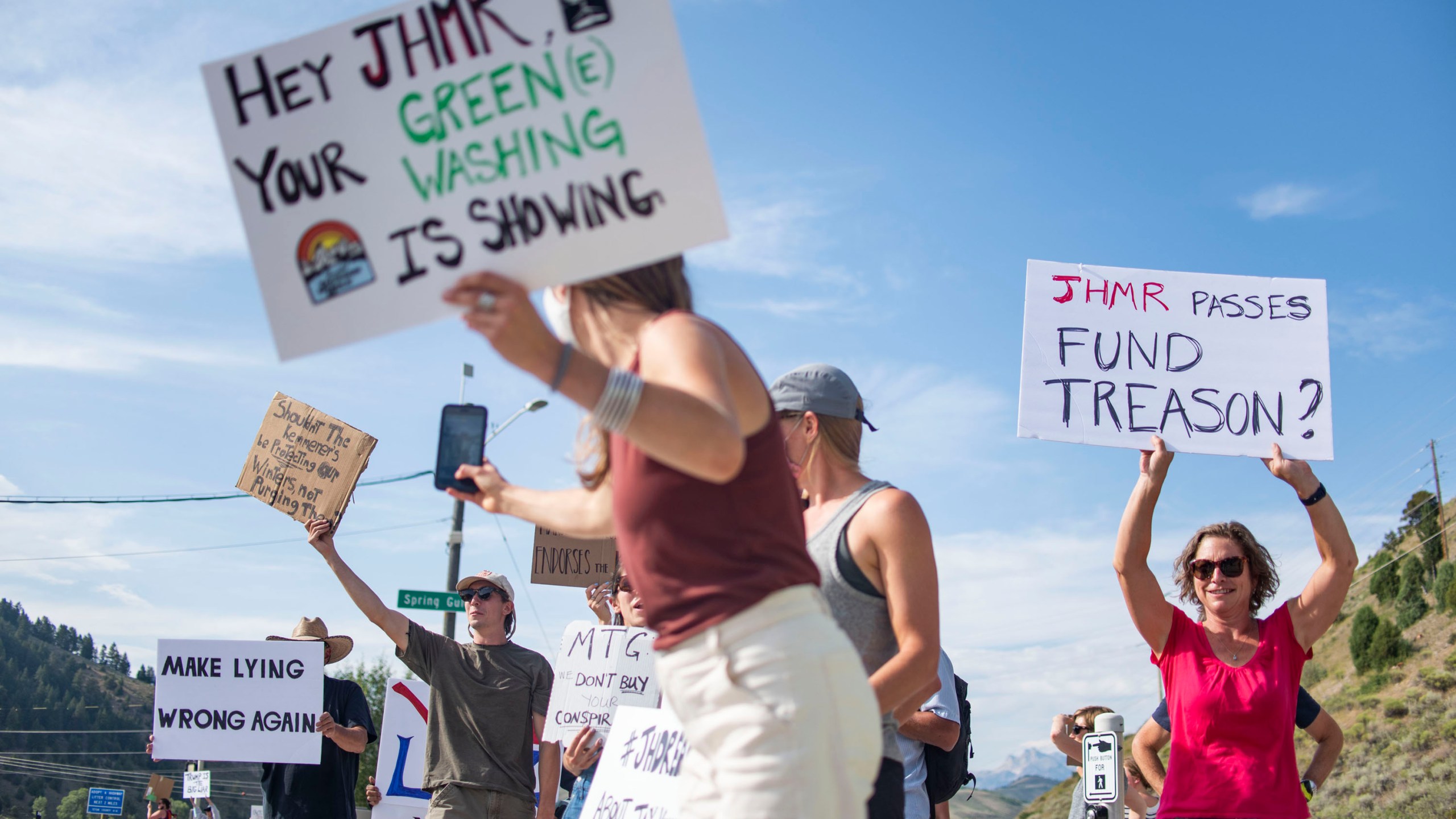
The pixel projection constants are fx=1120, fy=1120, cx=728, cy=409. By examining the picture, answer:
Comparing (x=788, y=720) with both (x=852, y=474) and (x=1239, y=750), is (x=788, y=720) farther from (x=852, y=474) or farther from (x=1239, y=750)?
(x=1239, y=750)

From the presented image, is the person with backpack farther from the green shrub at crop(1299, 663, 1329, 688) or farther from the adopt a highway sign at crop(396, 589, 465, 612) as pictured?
the green shrub at crop(1299, 663, 1329, 688)

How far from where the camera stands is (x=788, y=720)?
5.71 ft

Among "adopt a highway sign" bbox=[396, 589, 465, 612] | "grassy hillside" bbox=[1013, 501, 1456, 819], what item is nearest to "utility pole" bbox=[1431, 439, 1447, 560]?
"grassy hillside" bbox=[1013, 501, 1456, 819]

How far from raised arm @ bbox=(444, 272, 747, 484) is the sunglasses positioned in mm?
3128

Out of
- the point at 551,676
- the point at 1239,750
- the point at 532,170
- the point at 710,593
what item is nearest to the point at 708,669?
the point at 710,593

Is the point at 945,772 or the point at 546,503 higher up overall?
the point at 546,503

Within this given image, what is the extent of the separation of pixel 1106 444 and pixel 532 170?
313 centimetres

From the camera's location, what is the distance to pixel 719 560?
1.81 meters

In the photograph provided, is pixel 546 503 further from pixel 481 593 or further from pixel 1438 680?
pixel 1438 680

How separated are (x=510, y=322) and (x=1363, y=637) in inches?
2609

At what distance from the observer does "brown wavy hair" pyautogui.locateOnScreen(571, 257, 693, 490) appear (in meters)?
2.01

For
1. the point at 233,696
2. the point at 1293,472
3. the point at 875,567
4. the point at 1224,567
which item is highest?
the point at 1293,472

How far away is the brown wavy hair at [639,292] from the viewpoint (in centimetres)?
201

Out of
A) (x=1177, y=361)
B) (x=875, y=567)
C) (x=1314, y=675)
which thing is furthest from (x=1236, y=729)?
(x=1314, y=675)
